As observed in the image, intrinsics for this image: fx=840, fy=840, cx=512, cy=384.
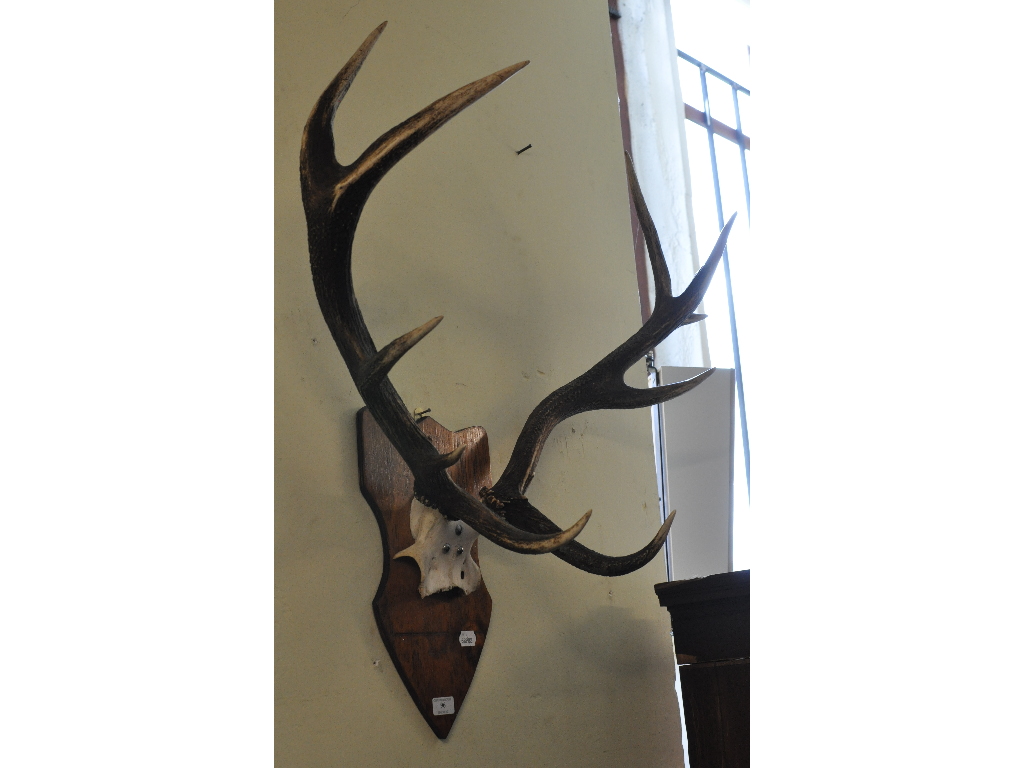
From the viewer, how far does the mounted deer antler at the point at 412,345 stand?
41.1 inches

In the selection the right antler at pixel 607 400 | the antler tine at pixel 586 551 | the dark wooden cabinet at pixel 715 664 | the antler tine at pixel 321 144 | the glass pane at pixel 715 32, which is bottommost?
the dark wooden cabinet at pixel 715 664

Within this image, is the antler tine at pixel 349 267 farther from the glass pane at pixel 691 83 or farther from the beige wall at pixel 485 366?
the glass pane at pixel 691 83

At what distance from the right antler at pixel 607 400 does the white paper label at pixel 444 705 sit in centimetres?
30

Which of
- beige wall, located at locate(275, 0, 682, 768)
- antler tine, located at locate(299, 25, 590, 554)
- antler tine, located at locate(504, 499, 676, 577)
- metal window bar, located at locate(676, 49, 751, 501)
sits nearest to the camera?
antler tine, located at locate(299, 25, 590, 554)

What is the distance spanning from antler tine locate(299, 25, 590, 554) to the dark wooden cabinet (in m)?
0.45

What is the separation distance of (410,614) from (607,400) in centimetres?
52

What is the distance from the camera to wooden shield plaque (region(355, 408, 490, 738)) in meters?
1.35

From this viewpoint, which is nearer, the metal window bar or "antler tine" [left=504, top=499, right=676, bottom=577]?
"antler tine" [left=504, top=499, right=676, bottom=577]

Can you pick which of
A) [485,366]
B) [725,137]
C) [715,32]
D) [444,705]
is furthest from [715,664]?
[715,32]

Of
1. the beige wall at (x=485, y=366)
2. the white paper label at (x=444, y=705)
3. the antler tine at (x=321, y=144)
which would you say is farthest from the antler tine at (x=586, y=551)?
the antler tine at (x=321, y=144)

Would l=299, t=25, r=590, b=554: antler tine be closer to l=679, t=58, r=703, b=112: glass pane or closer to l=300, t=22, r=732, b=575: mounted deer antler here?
l=300, t=22, r=732, b=575: mounted deer antler

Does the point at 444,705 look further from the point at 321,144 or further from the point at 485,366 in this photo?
the point at 321,144

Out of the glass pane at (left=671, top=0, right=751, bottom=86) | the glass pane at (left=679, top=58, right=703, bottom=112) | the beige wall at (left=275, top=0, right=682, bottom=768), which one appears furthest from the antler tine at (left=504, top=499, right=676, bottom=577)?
the glass pane at (left=671, top=0, right=751, bottom=86)
